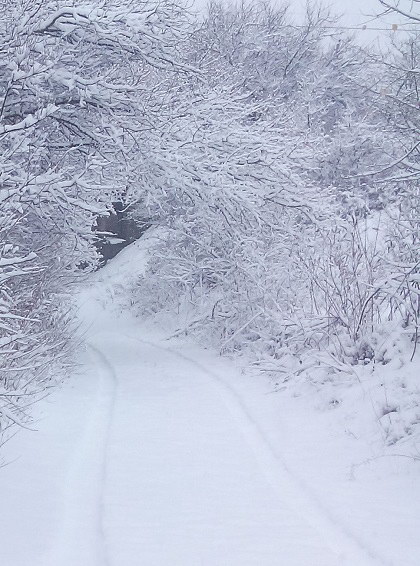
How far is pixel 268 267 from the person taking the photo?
1538cm

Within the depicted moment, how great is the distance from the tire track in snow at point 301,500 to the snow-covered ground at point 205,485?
0.01 m

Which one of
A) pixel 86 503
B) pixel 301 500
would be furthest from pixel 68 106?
pixel 301 500

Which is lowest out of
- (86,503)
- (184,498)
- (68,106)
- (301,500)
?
(301,500)

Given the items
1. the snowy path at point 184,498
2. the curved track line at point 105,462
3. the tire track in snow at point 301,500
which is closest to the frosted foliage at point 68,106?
the curved track line at point 105,462

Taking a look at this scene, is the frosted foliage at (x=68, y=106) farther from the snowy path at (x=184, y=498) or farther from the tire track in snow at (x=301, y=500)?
the tire track in snow at (x=301, y=500)

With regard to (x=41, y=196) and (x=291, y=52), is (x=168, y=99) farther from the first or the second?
(x=291, y=52)

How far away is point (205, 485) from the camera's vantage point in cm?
630

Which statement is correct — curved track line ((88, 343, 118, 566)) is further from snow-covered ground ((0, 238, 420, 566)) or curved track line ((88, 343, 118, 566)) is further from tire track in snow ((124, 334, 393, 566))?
tire track in snow ((124, 334, 393, 566))

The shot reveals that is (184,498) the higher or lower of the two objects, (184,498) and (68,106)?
the lower

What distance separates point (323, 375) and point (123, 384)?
3946 mm

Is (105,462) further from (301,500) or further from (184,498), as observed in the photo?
(301,500)

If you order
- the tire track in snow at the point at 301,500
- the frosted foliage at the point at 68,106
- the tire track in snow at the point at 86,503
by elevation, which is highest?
the frosted foliage at the point at 68,106

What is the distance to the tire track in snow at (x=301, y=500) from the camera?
4.61 meters

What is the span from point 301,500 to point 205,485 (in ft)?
3.17
